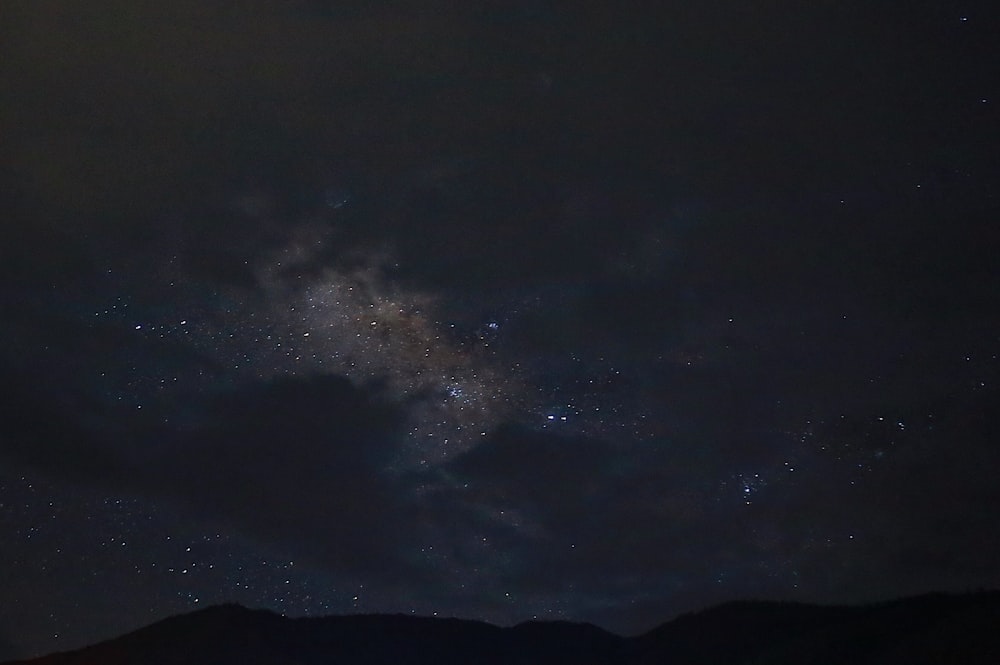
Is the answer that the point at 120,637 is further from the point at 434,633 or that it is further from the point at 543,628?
the point at 543,628

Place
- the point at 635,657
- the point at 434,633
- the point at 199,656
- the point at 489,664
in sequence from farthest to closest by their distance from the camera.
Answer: the point at 434,633, the point at 489,664, the point at 199,656, the point at 635,657

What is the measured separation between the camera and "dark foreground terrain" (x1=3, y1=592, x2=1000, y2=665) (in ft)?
178

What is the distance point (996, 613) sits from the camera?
49.8 metres

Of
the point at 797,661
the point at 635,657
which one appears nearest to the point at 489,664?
the point at 635,657

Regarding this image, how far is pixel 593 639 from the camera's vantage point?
102m

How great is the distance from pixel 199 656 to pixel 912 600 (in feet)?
231

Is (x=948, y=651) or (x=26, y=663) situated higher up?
(x=26, y=663)

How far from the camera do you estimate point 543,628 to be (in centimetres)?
11062

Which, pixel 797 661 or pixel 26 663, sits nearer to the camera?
pixel 797 661

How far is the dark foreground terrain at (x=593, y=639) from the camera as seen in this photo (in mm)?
54188

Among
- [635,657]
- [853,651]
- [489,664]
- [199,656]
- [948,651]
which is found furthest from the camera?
[489,664]

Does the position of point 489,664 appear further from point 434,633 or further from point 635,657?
point 635,657

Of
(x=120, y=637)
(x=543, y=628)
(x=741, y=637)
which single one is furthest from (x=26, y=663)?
(x=741, y=637)

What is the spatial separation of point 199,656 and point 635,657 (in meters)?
45.8
